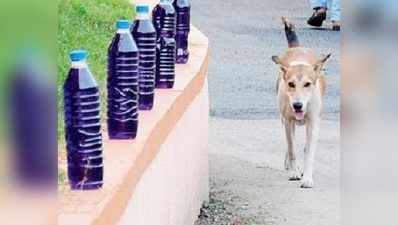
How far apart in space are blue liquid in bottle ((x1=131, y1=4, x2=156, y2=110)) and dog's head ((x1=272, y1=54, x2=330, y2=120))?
2.55 m

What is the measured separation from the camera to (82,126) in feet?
13.9

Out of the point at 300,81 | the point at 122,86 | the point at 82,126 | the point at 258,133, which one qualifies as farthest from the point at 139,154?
the point at 258,133

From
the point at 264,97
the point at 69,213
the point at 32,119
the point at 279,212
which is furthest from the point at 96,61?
the point at 264,97

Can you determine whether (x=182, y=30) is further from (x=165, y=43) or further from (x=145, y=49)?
(x=145, y=49)

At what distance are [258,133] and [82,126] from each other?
578cm

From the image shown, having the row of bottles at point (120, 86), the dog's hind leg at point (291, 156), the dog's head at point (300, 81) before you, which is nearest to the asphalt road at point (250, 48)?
the dog's hind leg at point (291, 156)

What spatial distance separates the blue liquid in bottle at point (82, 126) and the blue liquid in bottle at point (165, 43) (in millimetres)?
2149

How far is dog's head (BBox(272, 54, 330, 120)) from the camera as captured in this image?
329 inches

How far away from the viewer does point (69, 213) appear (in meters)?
3.94

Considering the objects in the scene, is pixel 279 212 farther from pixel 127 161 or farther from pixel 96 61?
pixel 127 161

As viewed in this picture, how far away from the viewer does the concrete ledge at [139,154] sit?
4027mm

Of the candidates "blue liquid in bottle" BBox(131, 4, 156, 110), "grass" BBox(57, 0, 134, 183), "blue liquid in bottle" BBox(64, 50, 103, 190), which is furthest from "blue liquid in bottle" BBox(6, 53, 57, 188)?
"blue liquid in bottle" BBox(131, 4, 156, 110)

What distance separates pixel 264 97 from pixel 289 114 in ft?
9.86

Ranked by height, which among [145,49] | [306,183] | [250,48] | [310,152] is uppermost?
[145,49]
